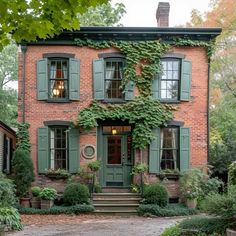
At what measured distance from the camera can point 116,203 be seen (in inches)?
657

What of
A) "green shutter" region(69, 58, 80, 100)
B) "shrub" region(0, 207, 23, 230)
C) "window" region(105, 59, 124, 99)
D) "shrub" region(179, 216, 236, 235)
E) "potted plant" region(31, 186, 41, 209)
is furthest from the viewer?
"window" region(105, 59, 124, 99)

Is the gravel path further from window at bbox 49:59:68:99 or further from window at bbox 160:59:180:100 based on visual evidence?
window at bbox 160:59:180:100

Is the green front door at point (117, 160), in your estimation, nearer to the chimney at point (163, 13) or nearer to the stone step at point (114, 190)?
the stone step at point (114, 190)

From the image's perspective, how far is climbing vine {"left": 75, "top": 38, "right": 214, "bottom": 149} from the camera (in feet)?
58.6

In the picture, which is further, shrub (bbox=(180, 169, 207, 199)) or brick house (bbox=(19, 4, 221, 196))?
Answer: brick house (bbox=(19, 4, 221, 196))

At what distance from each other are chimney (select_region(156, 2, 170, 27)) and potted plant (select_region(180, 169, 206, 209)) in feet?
22.7

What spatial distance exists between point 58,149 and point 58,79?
2900mm

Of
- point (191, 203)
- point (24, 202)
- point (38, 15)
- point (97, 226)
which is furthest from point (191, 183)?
point (38, 15)

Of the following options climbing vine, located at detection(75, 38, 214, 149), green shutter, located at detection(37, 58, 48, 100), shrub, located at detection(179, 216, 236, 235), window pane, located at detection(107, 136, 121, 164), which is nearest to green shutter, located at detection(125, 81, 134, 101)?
climbing vine, located at detection(75, 38, 214, 149)

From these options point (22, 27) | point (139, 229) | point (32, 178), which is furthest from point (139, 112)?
point (22, 27)

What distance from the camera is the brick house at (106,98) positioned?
18.0 m

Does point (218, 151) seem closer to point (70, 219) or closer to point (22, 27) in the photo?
point (70, 219)

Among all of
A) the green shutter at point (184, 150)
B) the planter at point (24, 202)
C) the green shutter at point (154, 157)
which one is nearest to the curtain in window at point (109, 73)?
the green shutter at point (154, 157)

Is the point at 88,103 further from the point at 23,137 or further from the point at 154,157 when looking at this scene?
the point at 154,157
